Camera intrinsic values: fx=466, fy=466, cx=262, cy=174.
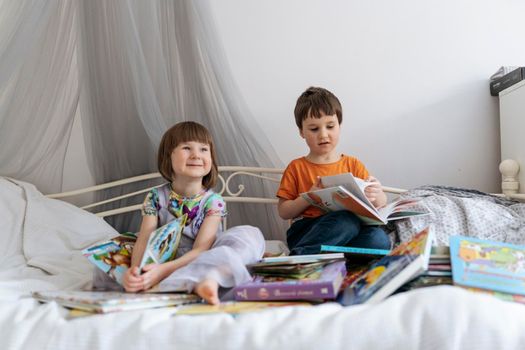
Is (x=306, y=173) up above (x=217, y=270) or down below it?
above

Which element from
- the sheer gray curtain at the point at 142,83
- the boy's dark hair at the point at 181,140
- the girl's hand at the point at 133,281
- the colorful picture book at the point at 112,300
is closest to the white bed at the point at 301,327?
the colorful picture book at the point at 112,300

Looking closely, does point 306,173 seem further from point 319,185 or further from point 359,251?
point 359,251

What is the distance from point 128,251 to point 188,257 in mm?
193

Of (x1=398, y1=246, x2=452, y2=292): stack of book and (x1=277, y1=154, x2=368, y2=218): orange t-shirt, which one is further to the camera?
(x1=277, y1=154, x2=368, y2=218): orange t-shirt

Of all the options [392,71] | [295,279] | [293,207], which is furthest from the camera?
[392,71]

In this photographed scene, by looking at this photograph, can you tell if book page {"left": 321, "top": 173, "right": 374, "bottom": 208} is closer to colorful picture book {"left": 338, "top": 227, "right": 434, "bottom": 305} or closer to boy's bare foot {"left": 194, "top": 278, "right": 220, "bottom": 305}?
colorful picture book {"left": 338, "top": 227, "right": 434, "bottom": 305}

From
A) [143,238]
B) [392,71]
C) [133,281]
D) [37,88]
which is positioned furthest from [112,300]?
[392,71]

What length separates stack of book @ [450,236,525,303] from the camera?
83 cm

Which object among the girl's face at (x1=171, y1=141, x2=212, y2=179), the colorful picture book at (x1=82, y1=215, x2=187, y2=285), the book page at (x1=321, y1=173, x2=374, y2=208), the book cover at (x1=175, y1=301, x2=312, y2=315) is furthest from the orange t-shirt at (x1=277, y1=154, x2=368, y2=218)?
the book cover at (x1=175, y1=301, x2=312, y2=315)

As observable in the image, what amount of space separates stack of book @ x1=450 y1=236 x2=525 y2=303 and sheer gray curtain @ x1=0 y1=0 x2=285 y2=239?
0.95 metres

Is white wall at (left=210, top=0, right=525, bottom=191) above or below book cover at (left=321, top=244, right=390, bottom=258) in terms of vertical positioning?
above

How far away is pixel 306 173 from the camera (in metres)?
1.64

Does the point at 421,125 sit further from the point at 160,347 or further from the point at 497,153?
the point at 160,347

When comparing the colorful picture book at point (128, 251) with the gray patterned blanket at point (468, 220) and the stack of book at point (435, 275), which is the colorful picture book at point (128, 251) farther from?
the gray patterned blanket at point (468, 220)
